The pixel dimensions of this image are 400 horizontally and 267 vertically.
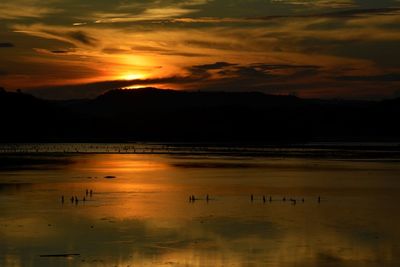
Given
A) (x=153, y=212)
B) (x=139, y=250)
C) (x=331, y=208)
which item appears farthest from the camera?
(x=331, y=208)

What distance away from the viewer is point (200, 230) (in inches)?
→ 1193

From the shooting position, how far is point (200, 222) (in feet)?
107

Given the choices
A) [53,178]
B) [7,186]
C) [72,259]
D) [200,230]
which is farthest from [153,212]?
[53,178]

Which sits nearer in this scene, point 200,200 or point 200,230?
point 200,230

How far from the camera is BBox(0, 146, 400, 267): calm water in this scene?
24.3 m

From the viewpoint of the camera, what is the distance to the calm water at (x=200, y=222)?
24312 millimetres

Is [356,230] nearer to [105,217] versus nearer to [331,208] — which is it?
[331,208]

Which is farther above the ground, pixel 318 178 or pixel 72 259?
pixel 72 259

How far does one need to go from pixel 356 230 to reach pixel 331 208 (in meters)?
8.50

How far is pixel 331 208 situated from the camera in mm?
39062

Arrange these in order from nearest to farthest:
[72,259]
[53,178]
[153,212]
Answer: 1. [72,259]
2. [153,212]
3. [53,178]

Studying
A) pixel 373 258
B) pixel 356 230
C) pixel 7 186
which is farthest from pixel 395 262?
pixel 7 186

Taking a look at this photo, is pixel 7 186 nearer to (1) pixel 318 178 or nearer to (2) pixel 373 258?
(1) pixel 318 178

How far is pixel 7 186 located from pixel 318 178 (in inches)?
976
